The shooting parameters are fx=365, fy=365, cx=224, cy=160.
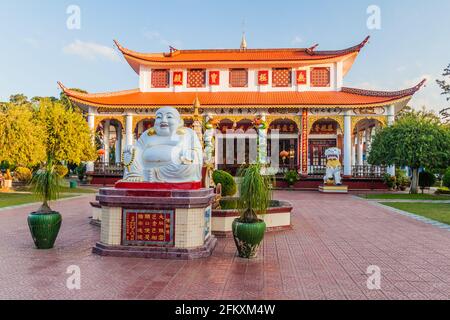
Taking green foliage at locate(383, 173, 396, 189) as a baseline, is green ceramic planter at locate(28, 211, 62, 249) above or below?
below

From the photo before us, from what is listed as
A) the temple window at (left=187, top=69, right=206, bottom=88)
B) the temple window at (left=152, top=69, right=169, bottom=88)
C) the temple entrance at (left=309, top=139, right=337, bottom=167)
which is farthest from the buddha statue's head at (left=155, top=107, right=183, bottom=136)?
the temple entrance at (left=309, top=139, right=337, bottom=167)

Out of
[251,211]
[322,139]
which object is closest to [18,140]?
[251,211]

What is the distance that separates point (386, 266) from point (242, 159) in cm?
2201

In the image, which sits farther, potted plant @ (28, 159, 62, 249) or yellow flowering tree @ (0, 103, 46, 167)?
yellow flowering tree @ (0, 103, 46, 167)

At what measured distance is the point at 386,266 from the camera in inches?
242

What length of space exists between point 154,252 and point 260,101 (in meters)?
20.1

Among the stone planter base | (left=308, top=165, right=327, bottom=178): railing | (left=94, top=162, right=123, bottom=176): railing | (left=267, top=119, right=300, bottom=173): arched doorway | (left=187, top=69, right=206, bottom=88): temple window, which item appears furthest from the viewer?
(left=267, top=119, right=300, bottom=173): arched doorway

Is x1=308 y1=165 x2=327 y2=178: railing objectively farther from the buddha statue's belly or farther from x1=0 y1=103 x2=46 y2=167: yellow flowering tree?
the buddha statue's belly

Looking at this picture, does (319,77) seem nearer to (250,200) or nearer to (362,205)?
(362,205)

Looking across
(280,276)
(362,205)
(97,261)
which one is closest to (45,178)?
(97,261)

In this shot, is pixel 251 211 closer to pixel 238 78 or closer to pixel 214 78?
pixel 214 78

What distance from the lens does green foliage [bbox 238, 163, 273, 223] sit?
6609 mm

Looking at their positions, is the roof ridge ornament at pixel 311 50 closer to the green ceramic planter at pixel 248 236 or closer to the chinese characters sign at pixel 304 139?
the chinese characters sign at pixel 304 139

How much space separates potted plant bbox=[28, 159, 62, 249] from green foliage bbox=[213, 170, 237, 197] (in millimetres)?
6134
